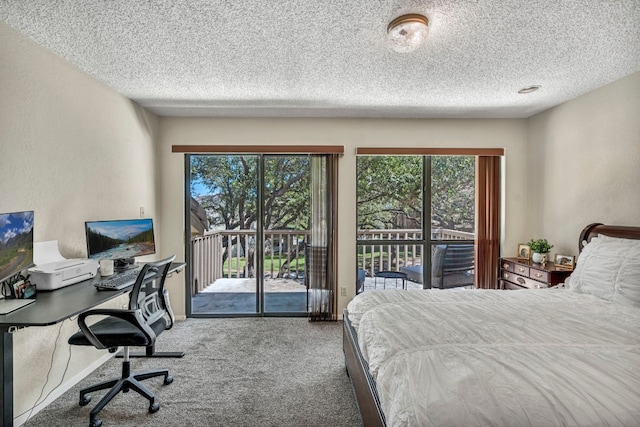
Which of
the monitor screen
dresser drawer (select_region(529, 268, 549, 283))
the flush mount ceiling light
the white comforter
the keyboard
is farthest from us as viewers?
dresser drawer (select_region(529, 268, 549, 283))

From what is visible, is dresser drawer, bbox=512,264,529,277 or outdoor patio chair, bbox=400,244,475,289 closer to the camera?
dresser drawer, bbox=512,264,529,277

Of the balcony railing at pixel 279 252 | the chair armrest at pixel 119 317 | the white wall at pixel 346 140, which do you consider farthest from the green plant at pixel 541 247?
the chair armrest at pixel 119 317

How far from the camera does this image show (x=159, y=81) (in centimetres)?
267

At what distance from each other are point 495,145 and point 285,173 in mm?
2633

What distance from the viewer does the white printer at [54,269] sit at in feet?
6.35

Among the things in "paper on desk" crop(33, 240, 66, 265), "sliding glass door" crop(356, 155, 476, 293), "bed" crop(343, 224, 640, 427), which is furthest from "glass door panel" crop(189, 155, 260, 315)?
"bed" crop(343, 224, 640, 427)

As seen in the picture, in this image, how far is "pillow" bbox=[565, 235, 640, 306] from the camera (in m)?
2.11

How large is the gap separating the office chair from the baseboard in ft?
0.74

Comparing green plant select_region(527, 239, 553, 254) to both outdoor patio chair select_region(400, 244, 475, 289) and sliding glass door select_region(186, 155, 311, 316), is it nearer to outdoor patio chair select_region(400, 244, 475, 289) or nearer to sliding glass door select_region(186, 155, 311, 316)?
outdoor patio chair select_region(400, 244, 475, 289)

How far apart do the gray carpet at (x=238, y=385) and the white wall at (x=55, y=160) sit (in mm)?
394

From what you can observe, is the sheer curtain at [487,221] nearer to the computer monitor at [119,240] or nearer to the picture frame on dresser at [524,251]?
the picture frame on dresser at [524,251]

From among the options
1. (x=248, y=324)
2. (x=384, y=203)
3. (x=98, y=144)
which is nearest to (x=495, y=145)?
(x=384, y=203)

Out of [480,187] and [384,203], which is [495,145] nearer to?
[480,187]

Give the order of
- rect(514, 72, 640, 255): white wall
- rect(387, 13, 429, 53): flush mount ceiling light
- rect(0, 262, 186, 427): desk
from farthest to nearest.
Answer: rect(514, 72, 640, 255): white wall
rect(387, 13, 429, 53): flush mount ceiling light
rect(0, 262, 186, 427): desk
